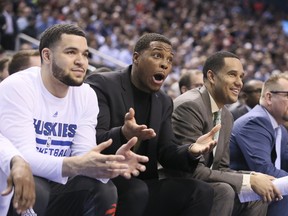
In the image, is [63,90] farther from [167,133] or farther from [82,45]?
[167,133]

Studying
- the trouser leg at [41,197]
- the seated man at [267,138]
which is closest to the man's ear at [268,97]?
the seated man at [267,138]

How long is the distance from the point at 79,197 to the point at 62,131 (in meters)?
0.39

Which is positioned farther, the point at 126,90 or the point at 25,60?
the point at 25,60

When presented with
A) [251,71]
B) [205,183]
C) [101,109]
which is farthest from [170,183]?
[251,71]

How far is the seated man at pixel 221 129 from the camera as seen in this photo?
12.7 feet

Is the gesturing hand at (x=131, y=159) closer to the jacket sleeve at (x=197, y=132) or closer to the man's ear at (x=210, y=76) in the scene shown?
the jacket sleeve at (x=197, y=132)

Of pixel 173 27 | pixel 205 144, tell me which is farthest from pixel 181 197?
pixel 173 27

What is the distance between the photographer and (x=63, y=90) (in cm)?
330

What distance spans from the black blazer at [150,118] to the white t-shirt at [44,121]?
29 centimetres

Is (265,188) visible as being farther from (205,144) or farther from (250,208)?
(205,144)

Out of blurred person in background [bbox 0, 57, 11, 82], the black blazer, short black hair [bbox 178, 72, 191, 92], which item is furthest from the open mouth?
short black hair [bbox 178, 72, 191, 92]

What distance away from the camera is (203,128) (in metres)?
4.16

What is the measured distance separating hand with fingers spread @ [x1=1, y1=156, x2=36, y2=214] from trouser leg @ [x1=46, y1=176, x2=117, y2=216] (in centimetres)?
41

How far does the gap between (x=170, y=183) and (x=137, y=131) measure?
655 mm
